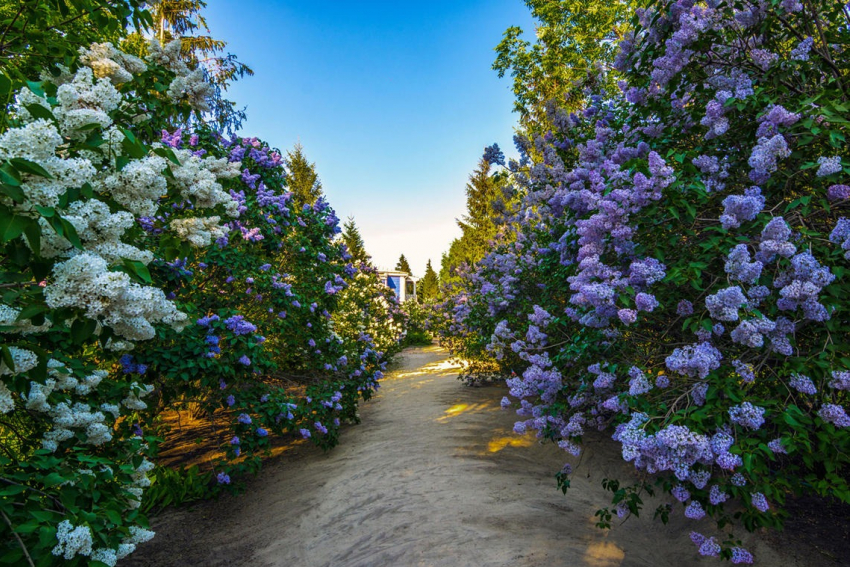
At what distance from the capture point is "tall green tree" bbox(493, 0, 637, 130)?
33.3 ft

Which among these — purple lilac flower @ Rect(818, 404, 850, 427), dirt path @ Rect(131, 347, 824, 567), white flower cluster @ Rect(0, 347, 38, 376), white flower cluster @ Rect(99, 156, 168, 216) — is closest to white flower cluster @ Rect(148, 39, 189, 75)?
white flower cluster @ Rect(99, 156, 168, 216)

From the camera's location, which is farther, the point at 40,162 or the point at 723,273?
the point at 723,273

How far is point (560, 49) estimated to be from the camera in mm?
10562

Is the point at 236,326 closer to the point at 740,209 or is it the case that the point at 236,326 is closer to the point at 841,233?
the point at 740,209

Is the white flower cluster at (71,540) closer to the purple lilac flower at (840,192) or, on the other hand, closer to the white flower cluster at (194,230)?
the white flower cluster at (194,230)

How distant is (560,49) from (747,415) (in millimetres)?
10987

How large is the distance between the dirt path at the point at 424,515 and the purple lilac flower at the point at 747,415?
1722 mm

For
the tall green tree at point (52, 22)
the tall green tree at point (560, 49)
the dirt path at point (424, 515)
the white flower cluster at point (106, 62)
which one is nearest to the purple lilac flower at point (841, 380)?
the dirt path at point (424, 515)

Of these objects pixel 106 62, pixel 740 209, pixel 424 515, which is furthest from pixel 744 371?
pixel 106 62

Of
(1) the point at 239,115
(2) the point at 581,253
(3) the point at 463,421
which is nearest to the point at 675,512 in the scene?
(2) the point at 581,253

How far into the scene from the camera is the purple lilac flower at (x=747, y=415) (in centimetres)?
194

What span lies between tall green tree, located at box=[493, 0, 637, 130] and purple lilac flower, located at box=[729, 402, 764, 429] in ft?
28.9

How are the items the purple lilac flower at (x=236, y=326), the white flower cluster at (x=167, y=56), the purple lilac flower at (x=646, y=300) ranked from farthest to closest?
the purple lilac flower at (x=236, y=326)
the white flower cluster at (x=167, y=56)
the purple lilac flower at (x=646, y=300)

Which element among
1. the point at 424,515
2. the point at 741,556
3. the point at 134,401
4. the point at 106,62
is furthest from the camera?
the point at 424,515
